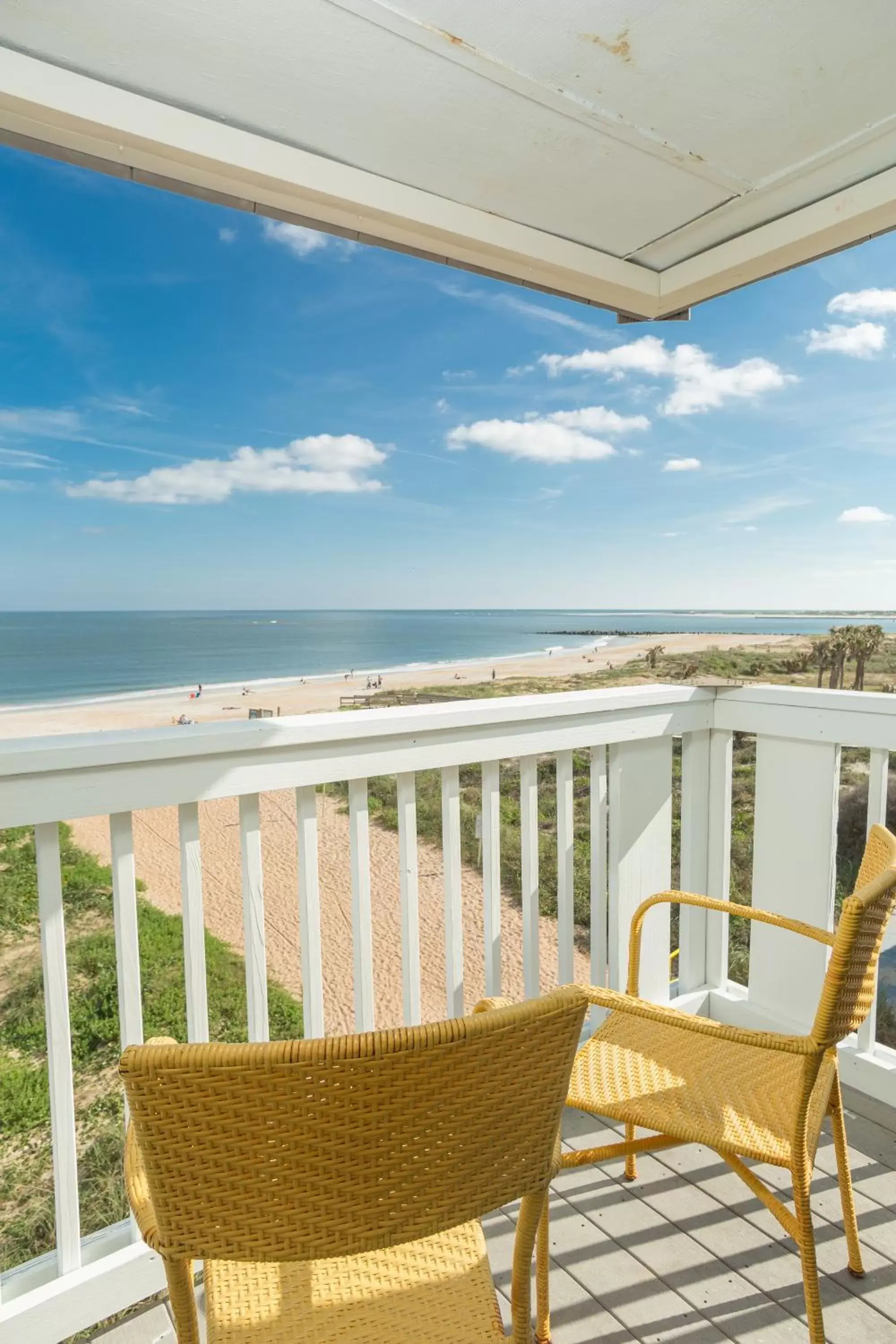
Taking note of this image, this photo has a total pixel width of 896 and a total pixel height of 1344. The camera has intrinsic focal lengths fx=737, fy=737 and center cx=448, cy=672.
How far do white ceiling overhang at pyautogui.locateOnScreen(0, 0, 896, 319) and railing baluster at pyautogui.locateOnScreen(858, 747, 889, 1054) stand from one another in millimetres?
1221

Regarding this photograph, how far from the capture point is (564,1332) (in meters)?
1.27

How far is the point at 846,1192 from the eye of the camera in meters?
1.30

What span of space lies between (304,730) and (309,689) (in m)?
0.22

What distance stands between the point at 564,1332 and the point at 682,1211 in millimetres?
378

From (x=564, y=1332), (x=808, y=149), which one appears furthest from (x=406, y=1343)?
(x=808, y=149)

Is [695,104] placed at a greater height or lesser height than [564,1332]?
greater

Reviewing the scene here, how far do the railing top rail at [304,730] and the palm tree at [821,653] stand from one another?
361 mm

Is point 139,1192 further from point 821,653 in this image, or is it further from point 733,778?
point 733,778

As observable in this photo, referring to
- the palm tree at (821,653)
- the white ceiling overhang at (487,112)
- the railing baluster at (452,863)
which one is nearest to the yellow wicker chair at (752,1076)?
the railing baluster at (452,863)

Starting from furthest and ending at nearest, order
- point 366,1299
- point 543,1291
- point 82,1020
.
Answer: point 82,1020 → point 543,1291 → point 366,1299

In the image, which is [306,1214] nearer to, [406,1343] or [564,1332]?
[406,1343]

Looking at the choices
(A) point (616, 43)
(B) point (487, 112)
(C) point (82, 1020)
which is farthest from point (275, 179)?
(C) point (82, 1020)

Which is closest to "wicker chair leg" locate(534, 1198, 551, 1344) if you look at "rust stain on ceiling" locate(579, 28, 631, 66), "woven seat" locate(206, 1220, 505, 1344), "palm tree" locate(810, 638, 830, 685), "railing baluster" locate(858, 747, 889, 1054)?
"woven seat" locate(206, 1220, 505, 1344)

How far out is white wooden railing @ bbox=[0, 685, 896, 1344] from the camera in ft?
4.03
